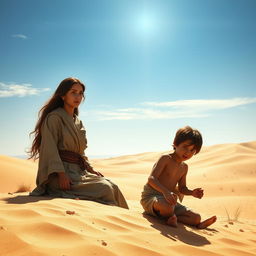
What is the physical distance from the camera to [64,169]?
14.7ft

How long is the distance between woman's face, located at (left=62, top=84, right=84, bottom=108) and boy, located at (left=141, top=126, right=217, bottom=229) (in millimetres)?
1714

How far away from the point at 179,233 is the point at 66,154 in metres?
2.16

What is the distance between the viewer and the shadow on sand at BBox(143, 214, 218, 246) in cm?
301

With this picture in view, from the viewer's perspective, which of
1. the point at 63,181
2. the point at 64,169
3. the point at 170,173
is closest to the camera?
the point at 170,173

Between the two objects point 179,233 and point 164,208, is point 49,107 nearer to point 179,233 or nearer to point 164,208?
point 164,208

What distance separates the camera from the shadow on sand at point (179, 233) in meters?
3.01

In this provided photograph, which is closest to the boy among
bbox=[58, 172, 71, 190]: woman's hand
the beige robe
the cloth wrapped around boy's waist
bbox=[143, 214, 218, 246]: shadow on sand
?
bbox=[143, 214, 218, 246]: shadow on sand

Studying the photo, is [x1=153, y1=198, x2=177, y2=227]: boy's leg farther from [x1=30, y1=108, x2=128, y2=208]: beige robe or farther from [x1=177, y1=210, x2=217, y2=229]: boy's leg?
[x1=30, y1=108, x2=128, y2=208]: beige robe

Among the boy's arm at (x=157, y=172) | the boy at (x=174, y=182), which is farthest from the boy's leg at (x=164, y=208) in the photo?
the boy's arm at (x=157, y=172)

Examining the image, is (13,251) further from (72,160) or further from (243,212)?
(243,212)

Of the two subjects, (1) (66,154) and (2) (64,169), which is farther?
(1) (66,154)

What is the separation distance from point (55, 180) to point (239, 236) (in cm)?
254

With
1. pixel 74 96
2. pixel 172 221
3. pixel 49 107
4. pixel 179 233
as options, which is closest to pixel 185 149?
pixel 172 221

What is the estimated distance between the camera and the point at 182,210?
3992mm
